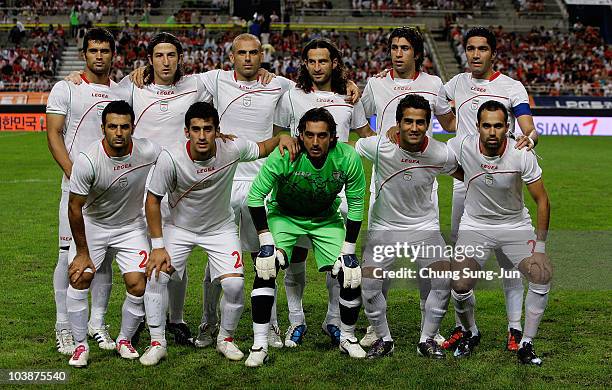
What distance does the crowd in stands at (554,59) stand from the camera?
35.0 meters

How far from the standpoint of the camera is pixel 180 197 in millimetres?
6965

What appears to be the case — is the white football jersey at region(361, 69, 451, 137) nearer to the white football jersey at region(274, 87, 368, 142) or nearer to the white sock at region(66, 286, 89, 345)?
the white football jersey at region(274, 87, 368, 142)

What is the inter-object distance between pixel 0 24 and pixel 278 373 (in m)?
38.7

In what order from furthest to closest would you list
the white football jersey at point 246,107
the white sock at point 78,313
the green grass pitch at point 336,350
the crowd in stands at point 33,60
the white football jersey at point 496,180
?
the crowd in stands at point 33,60 → the white football jersey at point 246,107 → the white football jersey at point 496,180 → the white sock at point 78,313 → the green grass pitch at point 336,350

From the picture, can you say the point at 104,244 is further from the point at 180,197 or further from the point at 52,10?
the point at 52,10

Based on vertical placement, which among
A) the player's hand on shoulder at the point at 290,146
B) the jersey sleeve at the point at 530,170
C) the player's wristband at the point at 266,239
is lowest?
the player's wristband at the point at 266,239

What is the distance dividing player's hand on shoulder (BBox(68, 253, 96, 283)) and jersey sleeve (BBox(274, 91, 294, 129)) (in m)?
2.05

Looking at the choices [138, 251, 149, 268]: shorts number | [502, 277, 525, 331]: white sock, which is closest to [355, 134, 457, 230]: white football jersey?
[502, 277, 525, 331]: white sock

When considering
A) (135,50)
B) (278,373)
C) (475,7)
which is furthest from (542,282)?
(475,7)

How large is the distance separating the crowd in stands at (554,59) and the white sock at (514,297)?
89.4 feet

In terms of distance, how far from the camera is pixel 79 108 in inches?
288

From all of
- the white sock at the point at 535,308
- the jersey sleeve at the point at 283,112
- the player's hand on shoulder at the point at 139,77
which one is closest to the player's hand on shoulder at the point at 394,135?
the jersey sleeve at the point at 283,112

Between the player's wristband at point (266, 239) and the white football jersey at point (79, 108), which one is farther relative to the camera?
the white football jersey at point (79, 108)

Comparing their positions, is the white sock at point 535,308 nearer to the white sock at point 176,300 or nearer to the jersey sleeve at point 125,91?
the white sock at point 176,300
